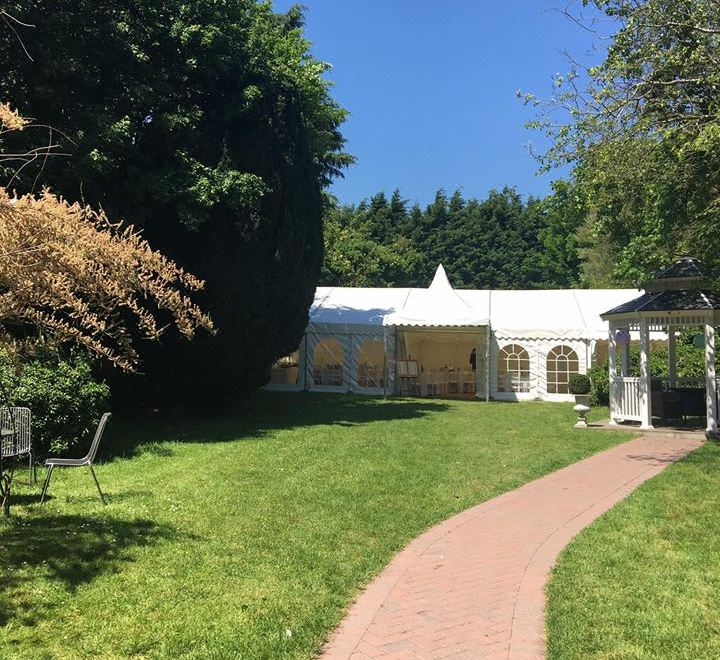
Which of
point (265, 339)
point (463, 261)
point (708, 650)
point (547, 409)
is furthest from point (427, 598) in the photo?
point (463, 261)

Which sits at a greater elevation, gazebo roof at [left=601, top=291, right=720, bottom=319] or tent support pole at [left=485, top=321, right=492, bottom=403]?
gazebo roof at [left=601, top=291, right=720, bottom=319]

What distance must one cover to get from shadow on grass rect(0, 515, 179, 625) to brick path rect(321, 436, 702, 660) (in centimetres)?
205

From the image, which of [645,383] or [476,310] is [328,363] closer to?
[476,310]

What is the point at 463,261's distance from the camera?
52.5m

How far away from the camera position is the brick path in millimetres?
3771

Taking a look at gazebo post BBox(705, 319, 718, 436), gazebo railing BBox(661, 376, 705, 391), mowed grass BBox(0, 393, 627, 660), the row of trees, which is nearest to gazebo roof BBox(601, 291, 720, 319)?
gazebo post BBox(705, 319, 718, 436)

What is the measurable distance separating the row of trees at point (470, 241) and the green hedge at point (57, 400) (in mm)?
34505

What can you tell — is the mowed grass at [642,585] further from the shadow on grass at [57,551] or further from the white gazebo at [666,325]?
the white gazebo at [666,325]

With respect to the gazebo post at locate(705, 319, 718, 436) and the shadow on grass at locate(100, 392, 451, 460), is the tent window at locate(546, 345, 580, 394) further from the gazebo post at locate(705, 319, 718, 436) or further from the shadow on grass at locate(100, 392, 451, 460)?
the gazebo post at locate(705, 319, 718, 436)

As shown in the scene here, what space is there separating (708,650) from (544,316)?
18704 millimetres

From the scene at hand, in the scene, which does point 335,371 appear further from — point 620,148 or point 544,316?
point 620,148

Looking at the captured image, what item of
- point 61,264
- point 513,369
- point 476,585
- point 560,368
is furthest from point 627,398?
point 61,264

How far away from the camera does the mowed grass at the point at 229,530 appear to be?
387 centimetres

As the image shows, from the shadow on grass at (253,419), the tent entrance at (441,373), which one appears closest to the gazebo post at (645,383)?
the shadow on grass at (253,419)
